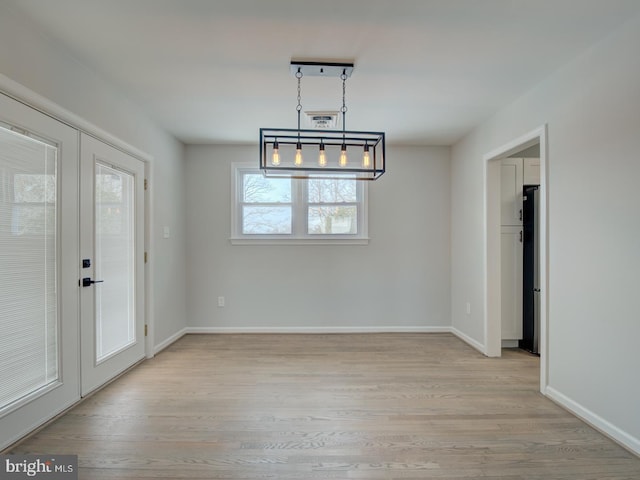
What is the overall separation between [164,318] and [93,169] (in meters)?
1.90

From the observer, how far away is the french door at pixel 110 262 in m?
2.43

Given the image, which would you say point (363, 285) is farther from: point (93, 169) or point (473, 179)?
point (93, 169)

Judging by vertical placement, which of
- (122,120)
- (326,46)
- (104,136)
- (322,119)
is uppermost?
(326,46)

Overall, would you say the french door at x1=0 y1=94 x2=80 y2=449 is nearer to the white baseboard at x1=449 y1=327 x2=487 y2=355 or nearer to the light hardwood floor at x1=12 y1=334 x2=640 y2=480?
the light hardwood floor at x1=12 y1=334 x2=640 y2=480

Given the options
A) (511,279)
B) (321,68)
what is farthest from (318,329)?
(321,68)

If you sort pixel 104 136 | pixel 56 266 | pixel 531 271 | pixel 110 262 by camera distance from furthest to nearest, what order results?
pixel 531 271 → pixel 110 262 → pixel 104 136 → pixel 56 266

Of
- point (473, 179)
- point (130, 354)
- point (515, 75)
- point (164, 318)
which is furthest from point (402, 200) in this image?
point (130, 354)

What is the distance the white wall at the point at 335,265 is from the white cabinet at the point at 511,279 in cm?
79

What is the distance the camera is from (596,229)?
207 centimetres

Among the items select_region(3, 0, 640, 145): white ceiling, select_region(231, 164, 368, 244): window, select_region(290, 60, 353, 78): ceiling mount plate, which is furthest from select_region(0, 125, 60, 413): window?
select_region(231, 164, 368, 244): window

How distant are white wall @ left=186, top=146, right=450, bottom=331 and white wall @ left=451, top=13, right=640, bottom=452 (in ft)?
5.65

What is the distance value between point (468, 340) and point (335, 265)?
1917mm

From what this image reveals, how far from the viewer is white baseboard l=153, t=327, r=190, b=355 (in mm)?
3465

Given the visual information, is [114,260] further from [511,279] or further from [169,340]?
[511,279]
